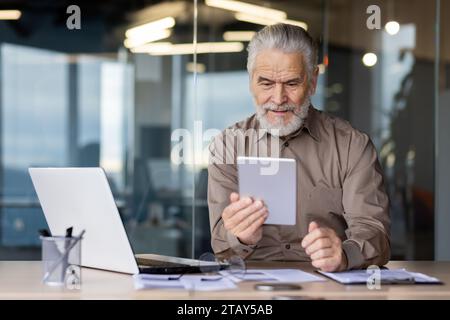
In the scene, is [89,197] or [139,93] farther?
[139,93]

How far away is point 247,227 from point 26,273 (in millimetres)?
734

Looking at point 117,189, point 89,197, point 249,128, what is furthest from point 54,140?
point 89,197

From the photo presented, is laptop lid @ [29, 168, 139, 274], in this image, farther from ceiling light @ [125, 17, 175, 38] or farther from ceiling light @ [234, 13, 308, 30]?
ceiling light @ [125, 17, 175, 38]

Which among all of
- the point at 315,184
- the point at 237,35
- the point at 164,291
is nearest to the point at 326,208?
the point at 315,184

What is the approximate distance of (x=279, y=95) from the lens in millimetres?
3484

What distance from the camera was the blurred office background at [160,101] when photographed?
266 inches

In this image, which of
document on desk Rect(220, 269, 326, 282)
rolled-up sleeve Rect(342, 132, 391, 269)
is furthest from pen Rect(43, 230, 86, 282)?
rolled-up sleeve Rect(342, 132, 391, 269)

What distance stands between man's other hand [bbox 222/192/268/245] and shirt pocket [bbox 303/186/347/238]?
0.52 m

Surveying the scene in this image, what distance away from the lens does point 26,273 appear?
272cm

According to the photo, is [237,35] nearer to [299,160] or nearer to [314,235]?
[299,160]

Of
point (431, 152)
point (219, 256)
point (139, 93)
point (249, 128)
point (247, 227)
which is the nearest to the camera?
point (247, 227)

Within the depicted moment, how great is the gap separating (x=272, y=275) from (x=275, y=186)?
324 millimetres

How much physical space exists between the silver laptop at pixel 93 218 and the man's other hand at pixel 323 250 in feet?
1.04
